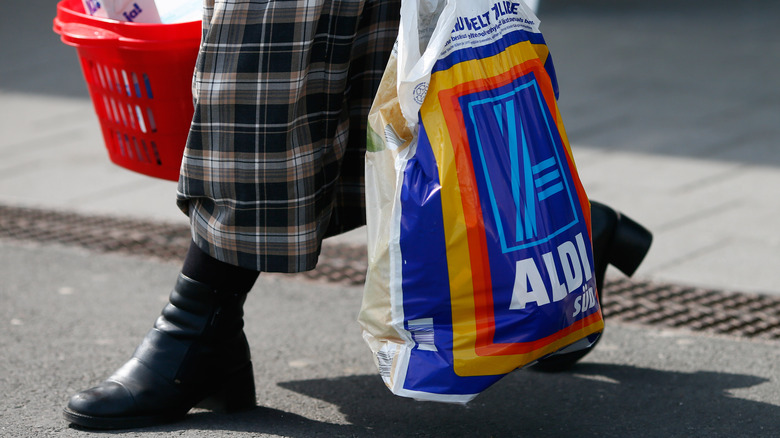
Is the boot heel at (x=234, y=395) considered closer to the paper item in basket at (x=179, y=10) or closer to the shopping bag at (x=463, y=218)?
the shopping bag at (x=463, y=218)

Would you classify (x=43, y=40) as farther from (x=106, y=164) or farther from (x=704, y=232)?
(x=704, y=232)

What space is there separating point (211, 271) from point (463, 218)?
616mm

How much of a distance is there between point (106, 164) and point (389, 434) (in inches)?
124

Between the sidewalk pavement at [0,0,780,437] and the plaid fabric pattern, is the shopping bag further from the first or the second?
the sidewalk pavement at [0,0,780,437]

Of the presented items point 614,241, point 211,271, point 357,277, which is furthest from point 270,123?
point 357,277

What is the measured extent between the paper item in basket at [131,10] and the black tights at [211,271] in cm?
52

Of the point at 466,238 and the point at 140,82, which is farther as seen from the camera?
the point at 140,82

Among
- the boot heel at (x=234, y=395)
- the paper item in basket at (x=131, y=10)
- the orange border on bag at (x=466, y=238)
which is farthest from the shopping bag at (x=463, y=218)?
the paper item in basket at (x=131, y=10)

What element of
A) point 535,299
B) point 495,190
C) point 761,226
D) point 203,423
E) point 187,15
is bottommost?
point 761,226

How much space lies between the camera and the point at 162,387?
81.3 inches

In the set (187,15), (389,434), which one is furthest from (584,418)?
(187,15)

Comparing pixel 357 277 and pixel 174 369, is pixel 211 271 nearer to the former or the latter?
pixel 174 369

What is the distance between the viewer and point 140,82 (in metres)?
2.18

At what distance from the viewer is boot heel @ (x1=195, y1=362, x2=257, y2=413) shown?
2.17 meters
